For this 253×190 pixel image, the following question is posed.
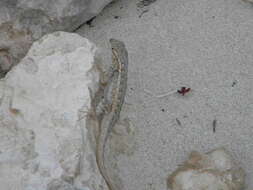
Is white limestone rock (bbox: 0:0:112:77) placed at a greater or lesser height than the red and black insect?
greater

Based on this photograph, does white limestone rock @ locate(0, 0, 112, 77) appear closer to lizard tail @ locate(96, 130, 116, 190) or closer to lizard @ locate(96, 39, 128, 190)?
lizard @ locate(96, 39, 128, 190)

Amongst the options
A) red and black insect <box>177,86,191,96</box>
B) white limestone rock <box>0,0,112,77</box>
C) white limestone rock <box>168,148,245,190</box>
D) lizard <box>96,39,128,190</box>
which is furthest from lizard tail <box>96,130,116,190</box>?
white limestone rock <box>0,0,112,77</box>

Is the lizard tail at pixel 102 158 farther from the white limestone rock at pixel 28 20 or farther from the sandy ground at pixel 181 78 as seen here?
the white limestone rock at pixel 28 20

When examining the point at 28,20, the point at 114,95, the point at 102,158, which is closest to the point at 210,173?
the point at 102,158

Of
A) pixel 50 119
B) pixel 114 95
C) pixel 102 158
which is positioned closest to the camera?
pixel 50 119

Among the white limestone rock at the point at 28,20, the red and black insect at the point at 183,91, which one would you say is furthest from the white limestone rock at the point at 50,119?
the red and black insect at the point at 183,91

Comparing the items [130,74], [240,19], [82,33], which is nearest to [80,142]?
[130,74]

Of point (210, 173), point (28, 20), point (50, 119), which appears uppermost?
point (28, 20)

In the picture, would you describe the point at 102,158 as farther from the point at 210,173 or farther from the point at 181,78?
the point at 181,78
